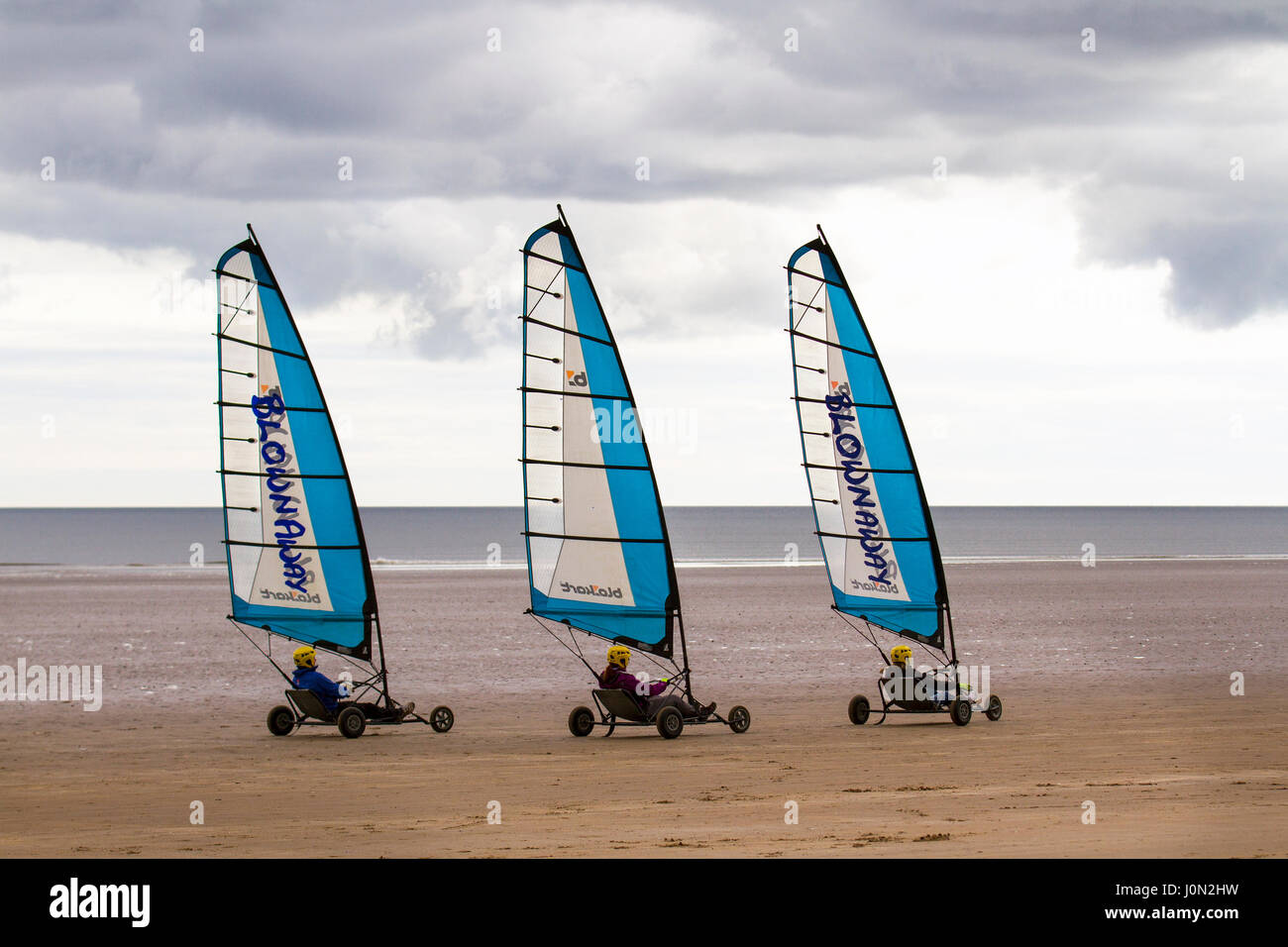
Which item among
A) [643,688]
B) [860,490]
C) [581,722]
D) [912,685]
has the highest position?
[860,490]

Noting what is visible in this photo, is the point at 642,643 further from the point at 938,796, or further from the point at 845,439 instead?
the point at 938,796

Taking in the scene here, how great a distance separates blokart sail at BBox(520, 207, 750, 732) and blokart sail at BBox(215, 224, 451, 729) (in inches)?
111

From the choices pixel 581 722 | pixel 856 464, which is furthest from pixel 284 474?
pixel 856 464

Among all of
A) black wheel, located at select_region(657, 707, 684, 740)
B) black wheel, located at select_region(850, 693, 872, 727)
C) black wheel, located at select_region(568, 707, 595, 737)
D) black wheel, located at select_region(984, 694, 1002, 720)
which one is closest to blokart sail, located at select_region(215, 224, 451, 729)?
black wheel, located at select_region(568, 707, 595, 737)

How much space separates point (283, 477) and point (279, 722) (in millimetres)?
3563

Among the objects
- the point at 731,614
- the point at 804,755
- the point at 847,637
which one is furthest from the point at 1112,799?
the point at 731,614

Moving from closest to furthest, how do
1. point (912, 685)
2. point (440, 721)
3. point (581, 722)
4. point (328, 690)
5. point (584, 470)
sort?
1. point (581, 722)
2. point (328, 690)
3. point (440, 721)
4. point (912, 685)
5. point (584, 470)

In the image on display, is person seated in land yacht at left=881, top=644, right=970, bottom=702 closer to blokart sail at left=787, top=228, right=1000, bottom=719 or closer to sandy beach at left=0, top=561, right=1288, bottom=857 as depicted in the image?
sandy beach at left=0, top=561, right=1288, bottom=857

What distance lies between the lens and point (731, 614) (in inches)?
1638

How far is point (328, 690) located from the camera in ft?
60.2

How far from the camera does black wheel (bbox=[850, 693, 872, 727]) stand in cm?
1900

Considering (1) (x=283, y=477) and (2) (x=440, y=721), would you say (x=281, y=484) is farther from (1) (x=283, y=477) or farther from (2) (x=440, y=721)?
(2) (x=440, y=721)

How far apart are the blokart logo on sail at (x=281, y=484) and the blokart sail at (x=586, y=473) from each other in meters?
3.40

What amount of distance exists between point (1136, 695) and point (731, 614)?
19936 mm
